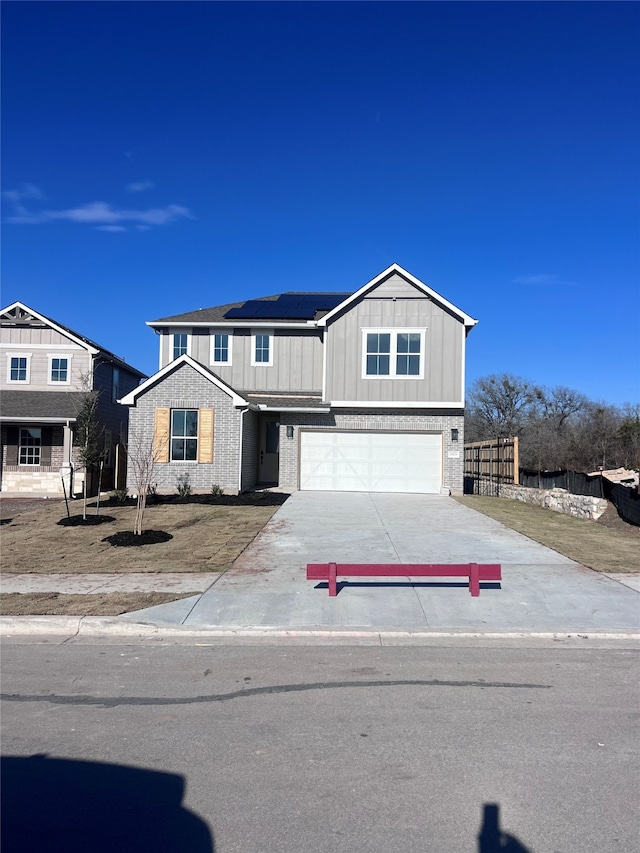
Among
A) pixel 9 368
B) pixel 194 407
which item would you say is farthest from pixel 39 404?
pixel 194 407

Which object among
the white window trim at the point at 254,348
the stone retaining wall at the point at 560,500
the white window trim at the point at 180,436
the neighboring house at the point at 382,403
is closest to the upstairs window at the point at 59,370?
the neighboring house at the point at 382,403

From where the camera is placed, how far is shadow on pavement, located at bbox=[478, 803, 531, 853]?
3.22 metres

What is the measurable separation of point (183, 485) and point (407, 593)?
12.9 m

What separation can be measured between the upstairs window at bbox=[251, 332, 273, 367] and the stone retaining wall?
1049 cm

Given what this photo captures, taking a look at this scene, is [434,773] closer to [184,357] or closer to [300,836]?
[300,836]

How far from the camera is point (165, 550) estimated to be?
39.2 ft

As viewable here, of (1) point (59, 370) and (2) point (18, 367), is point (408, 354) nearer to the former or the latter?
(1) point (59, 370)

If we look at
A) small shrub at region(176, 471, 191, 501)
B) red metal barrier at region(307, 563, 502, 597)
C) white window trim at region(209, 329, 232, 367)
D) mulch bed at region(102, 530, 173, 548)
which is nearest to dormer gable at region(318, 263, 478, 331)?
white window trim at region(209, 329, 232, 367)

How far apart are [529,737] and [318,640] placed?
2.93 m

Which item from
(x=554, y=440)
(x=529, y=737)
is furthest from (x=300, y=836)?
(x=554, y=440)

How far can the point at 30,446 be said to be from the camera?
23.5 metres

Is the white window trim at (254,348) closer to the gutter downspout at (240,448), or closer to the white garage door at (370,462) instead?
the white garage door at (370,462)

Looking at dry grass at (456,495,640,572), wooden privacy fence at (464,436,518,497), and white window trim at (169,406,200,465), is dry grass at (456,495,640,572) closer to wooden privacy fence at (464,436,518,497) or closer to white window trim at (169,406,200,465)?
wooden privacy fence at (464,436,518,497)

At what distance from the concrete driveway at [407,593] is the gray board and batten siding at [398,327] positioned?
9.09m
